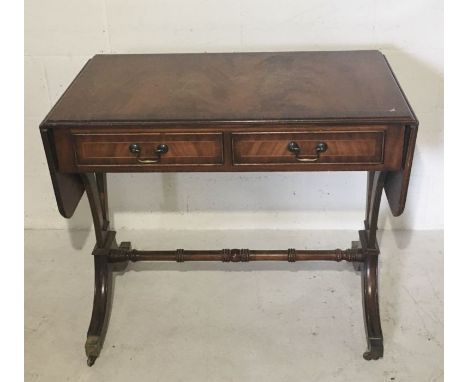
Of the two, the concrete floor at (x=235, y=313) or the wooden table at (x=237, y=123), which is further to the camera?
the concrete floor at (x=235, y=313)

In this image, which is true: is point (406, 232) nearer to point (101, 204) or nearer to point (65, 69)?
point (101, 204)

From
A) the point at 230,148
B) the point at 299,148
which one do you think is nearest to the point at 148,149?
the point at 230,148

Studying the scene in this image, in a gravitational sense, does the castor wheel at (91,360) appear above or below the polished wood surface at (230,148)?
below

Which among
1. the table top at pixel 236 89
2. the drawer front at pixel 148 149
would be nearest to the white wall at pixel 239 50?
the table top at pixel 236 89

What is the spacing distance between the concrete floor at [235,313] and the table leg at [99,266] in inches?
1.8

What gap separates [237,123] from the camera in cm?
195

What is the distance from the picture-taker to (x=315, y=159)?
6.57 ft

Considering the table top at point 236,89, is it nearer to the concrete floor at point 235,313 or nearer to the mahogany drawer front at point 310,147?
the mahogany drawer front at point 310,147

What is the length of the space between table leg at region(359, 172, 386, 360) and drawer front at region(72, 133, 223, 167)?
0.68m

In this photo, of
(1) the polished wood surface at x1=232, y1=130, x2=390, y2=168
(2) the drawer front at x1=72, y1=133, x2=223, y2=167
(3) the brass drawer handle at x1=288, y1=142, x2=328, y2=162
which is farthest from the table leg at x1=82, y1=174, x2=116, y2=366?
(3) the brass drawer handle at x1=288, y1=142, x2=328, y2=162

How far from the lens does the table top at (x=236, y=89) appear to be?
1976 millimetres

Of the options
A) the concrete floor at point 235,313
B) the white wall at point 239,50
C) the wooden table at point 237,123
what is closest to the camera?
the wooden table at point 237,123

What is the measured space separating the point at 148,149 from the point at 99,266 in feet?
2.49

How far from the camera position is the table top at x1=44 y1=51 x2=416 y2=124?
198 cm
